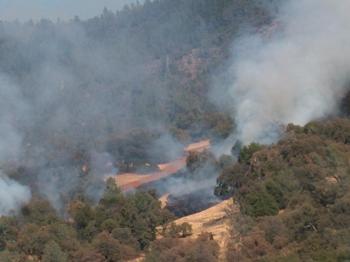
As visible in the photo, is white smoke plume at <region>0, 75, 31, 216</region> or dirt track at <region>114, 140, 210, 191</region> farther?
dirt track at <region>114, 140, 210, 191</region>

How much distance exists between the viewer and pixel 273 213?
2291 centimetres

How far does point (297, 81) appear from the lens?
140ft

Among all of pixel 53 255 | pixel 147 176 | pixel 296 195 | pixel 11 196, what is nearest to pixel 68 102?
pixel 147 176

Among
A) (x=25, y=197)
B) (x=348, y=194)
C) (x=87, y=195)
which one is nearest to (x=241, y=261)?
(x=348, y=194)

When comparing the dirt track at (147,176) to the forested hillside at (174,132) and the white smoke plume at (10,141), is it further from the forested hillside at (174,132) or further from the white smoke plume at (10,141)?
the white smoke plume at (10,141)

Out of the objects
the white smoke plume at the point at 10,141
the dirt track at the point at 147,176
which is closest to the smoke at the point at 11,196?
the white smoke plume at the point at 10,141

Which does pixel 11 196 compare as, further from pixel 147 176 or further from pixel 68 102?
pixel 68 102

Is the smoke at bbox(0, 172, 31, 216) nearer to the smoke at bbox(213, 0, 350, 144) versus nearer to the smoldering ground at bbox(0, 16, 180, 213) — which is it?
the smoldering ground at bbox(0, 16, 180, 213)

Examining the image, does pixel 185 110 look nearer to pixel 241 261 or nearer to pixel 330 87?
pixel 330 87

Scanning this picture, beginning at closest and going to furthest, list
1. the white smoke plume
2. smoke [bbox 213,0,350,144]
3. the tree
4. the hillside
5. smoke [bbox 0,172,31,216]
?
the hillside < the tree < smoke [bbox 0,172,31,216] < the white smoke plume < smoke [bbox 213,0,350,144]

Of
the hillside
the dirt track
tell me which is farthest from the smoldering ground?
the hillside

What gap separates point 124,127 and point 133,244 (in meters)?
40.8

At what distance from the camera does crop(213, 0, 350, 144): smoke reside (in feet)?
132

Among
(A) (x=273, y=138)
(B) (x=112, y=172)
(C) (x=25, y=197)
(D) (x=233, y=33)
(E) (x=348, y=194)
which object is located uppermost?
(D) (x=233, y=33)
